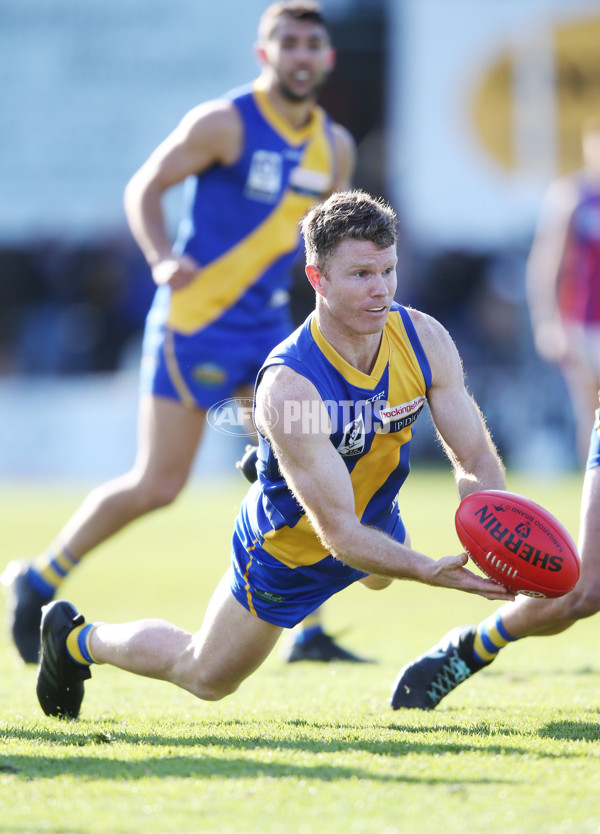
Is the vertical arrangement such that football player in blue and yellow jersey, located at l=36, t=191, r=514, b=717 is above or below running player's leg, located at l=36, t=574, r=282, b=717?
above

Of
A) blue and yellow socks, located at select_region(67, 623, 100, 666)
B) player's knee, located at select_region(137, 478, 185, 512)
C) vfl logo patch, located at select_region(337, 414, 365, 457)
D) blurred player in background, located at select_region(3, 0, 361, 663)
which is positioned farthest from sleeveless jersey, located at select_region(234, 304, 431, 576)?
blurred player in background, located at select_region(3, 0, 361, 663)

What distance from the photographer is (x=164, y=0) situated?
2097 cm

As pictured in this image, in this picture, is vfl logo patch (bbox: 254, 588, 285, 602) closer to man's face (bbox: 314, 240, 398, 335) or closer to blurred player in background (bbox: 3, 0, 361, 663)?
man's face (bbox: 314, 240, 398, 335)

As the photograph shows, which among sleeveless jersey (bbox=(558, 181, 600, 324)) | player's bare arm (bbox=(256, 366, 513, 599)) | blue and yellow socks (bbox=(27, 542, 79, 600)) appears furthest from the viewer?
sleeveless jersey (bbox=(558, 181, 600, 324))

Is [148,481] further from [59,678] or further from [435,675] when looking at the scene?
[435,675]

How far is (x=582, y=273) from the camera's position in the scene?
9523mm

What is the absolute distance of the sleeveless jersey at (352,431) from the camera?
384 cm

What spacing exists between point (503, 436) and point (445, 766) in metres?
15.2

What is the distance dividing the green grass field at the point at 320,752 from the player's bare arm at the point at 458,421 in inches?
32.7

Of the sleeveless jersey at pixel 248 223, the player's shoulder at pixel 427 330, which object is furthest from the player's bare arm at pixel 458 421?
the sleeveless jersey at pixel 248 223

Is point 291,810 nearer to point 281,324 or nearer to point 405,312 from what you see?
point 405,312

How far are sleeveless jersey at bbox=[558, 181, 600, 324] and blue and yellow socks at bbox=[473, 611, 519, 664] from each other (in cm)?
543

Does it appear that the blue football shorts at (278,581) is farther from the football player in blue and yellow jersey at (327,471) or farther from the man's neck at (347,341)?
the man's neck at (347,341)

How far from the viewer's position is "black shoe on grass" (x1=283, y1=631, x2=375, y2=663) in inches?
226
